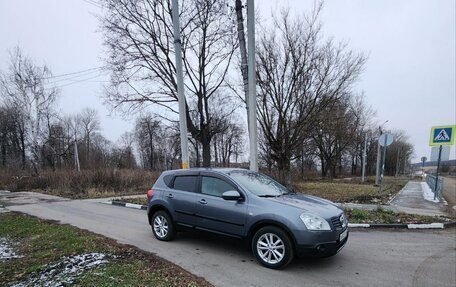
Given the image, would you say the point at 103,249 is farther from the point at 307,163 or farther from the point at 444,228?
the point at 307,163

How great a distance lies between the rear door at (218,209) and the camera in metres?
6.07

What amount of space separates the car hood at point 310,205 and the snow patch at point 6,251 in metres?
5.25

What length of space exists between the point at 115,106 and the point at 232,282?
21.0 metres

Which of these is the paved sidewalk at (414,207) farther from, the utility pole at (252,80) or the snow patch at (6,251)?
the snow patch at (6,251)

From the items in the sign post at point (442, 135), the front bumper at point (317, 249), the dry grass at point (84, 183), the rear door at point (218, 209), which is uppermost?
the sign post at point (442, 135)

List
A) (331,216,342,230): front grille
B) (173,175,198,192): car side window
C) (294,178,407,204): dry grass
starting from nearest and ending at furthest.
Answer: (331,216,342,230): front grille < (173,175,198,192): car side window < (294,178,407,204): dry grass

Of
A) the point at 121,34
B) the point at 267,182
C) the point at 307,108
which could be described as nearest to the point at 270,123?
the point at 307,108

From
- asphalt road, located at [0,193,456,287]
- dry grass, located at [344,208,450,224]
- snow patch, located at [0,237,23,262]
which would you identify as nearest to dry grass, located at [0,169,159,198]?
snow patch, located at [0,237,23,262]

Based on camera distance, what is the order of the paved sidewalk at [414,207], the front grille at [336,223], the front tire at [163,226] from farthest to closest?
1. the paved sidewalk at [414,207]
2. the front tire at [163,226]
3. the front grille at [336,223]

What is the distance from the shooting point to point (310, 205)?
5844 millimetres

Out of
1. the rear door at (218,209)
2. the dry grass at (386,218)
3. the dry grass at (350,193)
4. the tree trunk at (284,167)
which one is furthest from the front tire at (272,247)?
the tree trunk at (284,167)

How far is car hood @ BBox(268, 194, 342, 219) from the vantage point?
18.3 ft

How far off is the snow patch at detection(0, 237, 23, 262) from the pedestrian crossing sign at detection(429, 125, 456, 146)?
611 inches

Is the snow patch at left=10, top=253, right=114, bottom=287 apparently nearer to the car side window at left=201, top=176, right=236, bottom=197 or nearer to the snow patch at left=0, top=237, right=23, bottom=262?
the snow patch at left=0, top=237, right=23, bottom=262
